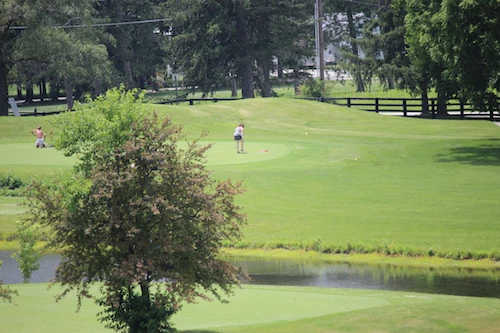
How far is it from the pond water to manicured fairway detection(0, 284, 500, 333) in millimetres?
2006

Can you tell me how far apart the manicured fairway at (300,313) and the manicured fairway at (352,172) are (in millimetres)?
Result: 7448

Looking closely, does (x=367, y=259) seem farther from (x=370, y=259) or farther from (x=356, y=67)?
(x=356, y=67)

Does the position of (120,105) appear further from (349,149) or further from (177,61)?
(177,61)

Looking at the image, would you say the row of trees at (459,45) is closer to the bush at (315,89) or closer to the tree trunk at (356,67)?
the tree trunk at (356,67)

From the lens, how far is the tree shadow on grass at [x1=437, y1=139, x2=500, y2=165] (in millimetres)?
42594

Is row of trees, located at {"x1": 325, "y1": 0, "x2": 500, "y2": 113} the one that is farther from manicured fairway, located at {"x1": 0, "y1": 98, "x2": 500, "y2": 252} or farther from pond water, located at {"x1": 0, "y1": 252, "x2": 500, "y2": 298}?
pond water, located at {"x1": 0, "y1": 252, "x2": 500, "y2": 298}

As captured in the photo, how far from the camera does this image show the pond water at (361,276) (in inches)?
949

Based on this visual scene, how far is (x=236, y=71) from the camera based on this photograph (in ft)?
296

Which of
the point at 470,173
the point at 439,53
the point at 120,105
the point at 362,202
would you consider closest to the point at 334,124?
the point at 439,53

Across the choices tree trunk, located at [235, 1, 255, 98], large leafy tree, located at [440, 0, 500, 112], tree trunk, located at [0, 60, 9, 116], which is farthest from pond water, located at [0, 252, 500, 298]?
tree trunk, located at [235, 1, 255, 98]

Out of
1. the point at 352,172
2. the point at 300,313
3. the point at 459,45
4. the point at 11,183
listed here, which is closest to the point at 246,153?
the point at 352,172

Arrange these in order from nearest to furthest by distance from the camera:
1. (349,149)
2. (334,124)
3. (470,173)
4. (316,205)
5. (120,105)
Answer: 1. (120,105)
2. (316,205)
3. (470,173)
4. (349,149)
5. (334,124)

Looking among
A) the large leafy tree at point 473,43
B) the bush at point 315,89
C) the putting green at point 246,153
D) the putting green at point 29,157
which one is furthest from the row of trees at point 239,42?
the putting green at point 29,157

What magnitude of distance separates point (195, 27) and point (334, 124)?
31870 millimetres
